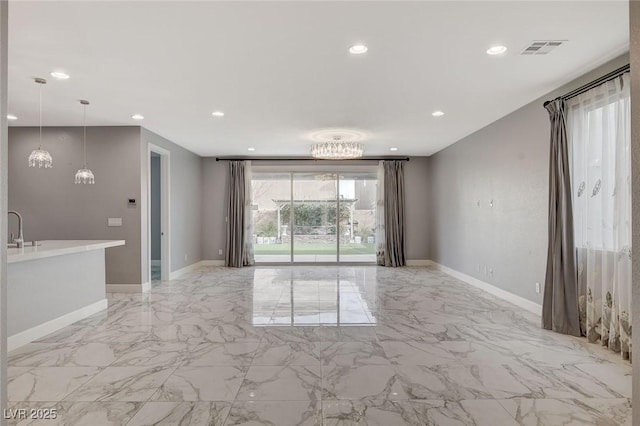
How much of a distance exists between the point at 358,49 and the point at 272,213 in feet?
20.8

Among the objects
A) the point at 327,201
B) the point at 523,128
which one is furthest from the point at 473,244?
the point at 327,201

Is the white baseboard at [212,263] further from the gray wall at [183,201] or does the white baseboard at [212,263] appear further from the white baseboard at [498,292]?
the white baseboard at [498,292]

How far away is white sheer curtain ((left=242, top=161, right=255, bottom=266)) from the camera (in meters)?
8.60

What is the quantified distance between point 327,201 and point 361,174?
1.15 meters

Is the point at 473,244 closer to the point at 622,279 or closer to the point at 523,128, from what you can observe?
the point at 523,128

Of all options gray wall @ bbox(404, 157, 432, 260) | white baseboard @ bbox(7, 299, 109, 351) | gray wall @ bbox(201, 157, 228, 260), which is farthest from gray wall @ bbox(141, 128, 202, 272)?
gray wall @ bbox(404, 157, 432, 260)

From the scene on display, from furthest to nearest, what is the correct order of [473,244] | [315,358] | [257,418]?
[473,244]
[315,358]
[257,418]

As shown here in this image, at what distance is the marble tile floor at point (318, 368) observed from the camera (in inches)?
88.9

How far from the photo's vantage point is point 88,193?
19.0 feet

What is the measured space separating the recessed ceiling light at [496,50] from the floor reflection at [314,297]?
3093mm

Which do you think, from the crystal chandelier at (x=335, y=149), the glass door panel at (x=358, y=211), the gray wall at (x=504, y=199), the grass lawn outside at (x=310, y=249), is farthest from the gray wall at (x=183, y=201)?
the gray wall at (x=504, y=199)

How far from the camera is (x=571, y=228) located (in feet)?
12.2

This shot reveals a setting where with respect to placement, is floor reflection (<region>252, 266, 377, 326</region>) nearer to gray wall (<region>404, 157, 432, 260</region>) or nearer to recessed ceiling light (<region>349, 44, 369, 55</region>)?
gray wall (<region>404, 157, 432, 260</region>)

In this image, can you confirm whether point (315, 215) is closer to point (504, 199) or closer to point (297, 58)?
point (504, 199)
